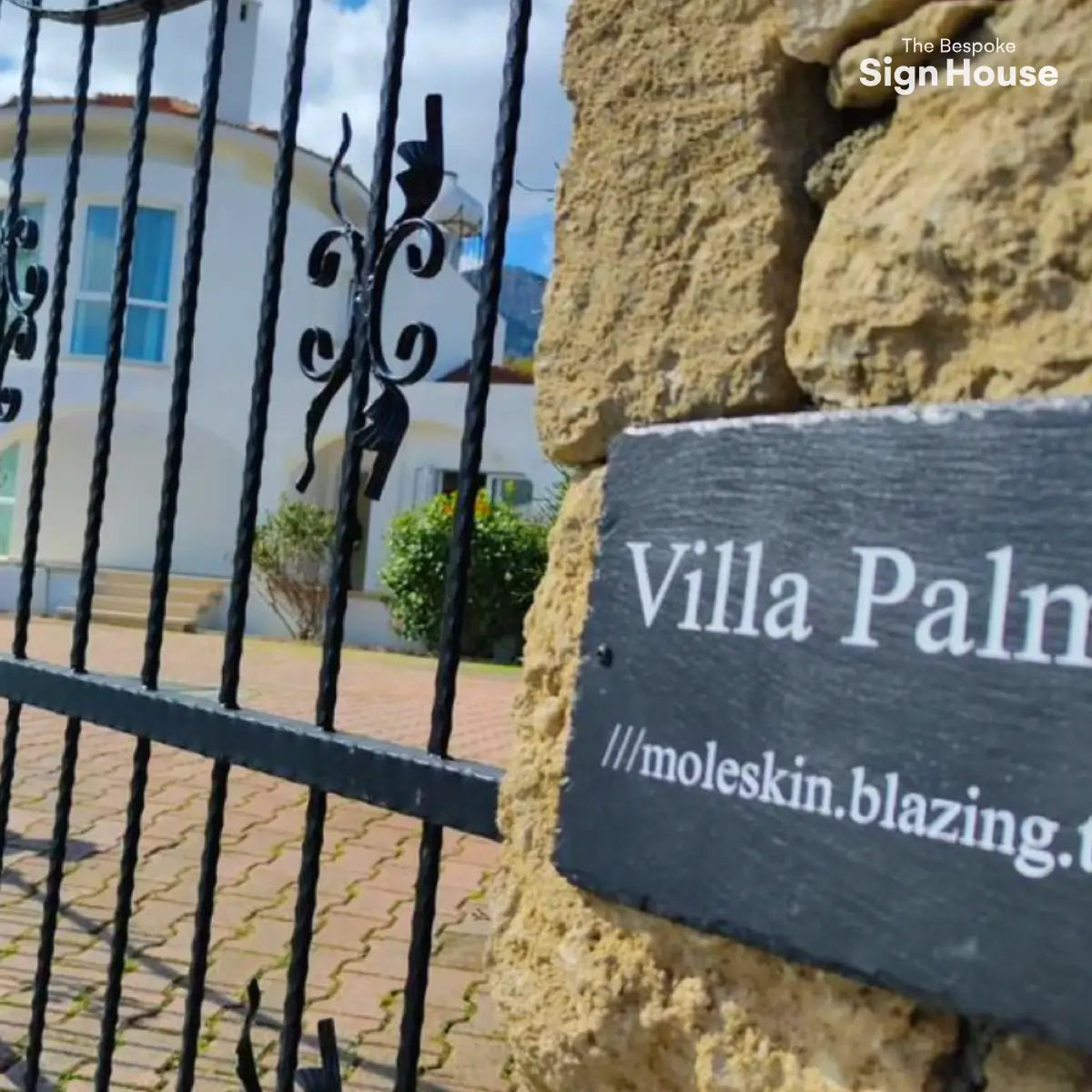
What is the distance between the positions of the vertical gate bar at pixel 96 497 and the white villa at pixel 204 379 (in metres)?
12.1

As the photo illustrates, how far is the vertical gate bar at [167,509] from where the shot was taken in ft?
6.59

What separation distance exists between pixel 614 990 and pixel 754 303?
2.01 feet

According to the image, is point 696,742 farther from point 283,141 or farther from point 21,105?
point 21,105

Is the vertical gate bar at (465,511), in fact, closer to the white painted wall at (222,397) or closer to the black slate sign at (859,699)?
the black slate sign at (859,699)

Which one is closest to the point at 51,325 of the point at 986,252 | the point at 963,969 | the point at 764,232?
the point at 764,232

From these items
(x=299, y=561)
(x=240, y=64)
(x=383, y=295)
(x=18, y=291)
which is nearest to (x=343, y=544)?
(x=383, y=295)

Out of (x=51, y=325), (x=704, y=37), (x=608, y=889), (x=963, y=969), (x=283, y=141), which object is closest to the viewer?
(x=963, y=969)

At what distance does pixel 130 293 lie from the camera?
16.3 metres

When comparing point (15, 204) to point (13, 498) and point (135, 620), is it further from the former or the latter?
point (13, 498)

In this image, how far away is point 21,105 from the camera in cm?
235

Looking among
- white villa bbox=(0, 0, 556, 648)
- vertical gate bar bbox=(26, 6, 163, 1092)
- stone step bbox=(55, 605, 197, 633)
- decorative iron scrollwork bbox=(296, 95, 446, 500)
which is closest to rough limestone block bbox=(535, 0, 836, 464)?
decorative iron scrollwork bbox=(296, 95, 446, 500)

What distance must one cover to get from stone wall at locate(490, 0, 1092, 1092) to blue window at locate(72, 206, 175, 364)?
15.6 meters

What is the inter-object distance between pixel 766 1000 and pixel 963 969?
22cm

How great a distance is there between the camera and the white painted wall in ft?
50.2
